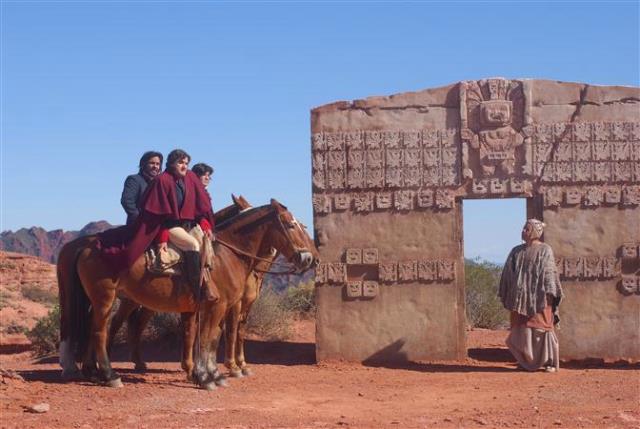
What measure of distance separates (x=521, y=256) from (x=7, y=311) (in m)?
19.9

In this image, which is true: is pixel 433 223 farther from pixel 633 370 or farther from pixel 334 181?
pixel 633 370

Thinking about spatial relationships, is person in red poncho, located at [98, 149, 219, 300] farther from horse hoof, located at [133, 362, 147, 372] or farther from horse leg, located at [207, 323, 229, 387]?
→ horse hoof, located at [133, 362, 147, 372]

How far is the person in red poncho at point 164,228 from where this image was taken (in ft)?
30.1

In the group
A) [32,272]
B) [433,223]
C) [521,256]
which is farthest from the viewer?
[32,272]

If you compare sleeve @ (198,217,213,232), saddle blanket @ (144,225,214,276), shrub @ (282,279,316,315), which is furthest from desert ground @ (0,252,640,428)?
shrub @ (282,279,316,315)

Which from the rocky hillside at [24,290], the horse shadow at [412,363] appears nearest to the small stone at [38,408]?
the horse shadow at [412,363]

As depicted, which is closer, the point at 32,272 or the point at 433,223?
the point at 433,223

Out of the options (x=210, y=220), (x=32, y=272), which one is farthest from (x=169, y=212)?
(x=32, y=272)

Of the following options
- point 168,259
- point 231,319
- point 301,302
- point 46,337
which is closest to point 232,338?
point 231,319

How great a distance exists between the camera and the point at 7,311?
86.7 ft

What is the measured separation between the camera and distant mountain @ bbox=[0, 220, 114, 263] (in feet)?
176

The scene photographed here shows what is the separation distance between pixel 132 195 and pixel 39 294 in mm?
22132

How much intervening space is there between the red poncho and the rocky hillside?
15.9m

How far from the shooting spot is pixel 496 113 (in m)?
11.5
